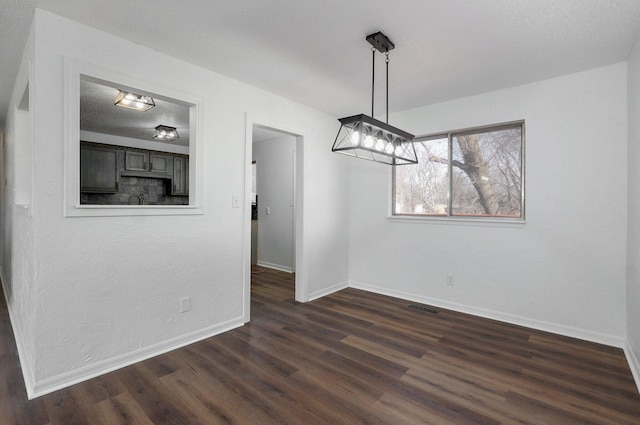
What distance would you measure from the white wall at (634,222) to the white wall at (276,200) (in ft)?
14.2

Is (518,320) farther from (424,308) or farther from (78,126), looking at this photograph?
(78,126)

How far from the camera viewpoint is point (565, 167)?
3.08 m

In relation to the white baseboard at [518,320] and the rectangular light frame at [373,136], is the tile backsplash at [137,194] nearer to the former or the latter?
the white baseboard at [518,320]

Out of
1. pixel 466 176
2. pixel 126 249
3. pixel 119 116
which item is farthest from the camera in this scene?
pixel 119 116

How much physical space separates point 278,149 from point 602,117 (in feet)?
15.0

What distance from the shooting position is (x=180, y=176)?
6.48 m

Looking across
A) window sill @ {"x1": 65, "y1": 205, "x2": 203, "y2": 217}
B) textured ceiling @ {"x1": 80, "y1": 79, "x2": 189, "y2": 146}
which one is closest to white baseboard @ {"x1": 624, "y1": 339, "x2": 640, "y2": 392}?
window sill @ {"x1": 65, "y1": 205, "x2": 203, "y2": 217}

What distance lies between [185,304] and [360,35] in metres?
2.63

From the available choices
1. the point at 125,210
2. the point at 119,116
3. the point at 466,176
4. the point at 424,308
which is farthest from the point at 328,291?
the point at 119,116

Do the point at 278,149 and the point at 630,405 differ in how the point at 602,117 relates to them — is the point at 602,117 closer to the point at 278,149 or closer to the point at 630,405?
the point at 630,405

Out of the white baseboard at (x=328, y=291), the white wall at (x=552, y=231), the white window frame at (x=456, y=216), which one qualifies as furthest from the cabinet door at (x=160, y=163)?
the white wall at (x=552, y=231)

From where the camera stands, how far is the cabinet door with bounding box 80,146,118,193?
5.18 meters

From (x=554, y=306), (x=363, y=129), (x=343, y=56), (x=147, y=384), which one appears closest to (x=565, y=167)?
(x=554, y=306)

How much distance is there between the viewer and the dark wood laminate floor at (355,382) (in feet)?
6.23
